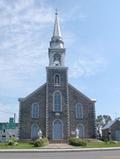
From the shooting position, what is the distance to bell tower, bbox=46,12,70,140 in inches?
1781

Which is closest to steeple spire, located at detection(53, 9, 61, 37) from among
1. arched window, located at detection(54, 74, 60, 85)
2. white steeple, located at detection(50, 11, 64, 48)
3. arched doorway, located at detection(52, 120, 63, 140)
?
white steeple, located at detection(50, 11, 64, 48)

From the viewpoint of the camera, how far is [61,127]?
45.4 meters

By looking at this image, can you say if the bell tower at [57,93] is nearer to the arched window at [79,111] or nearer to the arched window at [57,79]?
the arched window at [57,79]

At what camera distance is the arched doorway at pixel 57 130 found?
4503cm

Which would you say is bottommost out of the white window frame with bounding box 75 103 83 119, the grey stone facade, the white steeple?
the grey stone facade

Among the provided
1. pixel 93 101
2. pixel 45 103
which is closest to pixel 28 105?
pixel 45 103

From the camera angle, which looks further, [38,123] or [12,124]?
[38,123]

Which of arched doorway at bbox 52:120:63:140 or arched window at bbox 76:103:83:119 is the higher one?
arched window at bbox 76:103:83:119

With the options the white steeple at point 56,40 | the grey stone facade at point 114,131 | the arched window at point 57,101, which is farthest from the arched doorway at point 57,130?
the white steeple at point 56,40

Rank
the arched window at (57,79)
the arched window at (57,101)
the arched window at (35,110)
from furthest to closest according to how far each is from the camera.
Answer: the arched window at (57,79) < the arched window at (57,101) < the arched window at (35,110)

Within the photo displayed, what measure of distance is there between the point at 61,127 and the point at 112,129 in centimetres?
1307

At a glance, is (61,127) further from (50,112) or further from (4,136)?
(4,136)

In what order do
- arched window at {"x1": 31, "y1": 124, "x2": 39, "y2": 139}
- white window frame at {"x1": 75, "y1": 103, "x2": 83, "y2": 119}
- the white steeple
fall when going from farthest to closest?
the white steeple < white window frame at {"x1": 75, "y1": 103, "x2": 83, "y2": 119} < arched window at {"x1": 31, "y1": 124, "x2": 39, "y2": 139}

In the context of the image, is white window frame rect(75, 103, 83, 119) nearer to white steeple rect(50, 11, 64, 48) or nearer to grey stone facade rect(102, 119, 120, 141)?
grey stone facade rect(102, 119, 120, 141)
